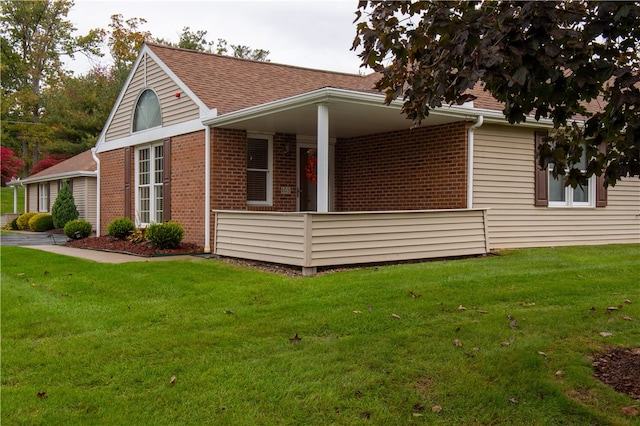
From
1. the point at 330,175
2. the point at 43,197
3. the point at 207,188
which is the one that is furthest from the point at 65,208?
the point at 330,175

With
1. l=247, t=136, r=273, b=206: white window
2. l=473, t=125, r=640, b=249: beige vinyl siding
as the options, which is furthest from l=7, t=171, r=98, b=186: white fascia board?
l=473, t=125, r=640, b=249: beige vinyl siding

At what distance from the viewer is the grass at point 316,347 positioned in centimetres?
355

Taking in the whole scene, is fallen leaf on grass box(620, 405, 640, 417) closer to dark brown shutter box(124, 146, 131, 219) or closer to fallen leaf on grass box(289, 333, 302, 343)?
fallen leaf on grass box(289, 333, 302, 343)

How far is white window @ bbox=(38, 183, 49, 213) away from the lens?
25.0 m

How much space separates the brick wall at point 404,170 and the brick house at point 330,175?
3cm

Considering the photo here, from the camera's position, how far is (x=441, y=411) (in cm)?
354

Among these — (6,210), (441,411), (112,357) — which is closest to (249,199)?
(112,357)

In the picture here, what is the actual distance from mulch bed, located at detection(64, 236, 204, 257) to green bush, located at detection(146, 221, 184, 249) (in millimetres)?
134

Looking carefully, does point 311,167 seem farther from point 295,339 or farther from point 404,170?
point 295,339

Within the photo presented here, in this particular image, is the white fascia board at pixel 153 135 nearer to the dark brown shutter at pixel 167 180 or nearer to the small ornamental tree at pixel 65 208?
the dark brown shutter at pixel 167 180

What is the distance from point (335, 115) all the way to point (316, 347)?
607 cm

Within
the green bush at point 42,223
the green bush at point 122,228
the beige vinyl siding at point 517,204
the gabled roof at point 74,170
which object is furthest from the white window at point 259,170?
the green bush at point 42,223

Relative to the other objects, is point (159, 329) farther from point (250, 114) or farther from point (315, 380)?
point (250, 114)

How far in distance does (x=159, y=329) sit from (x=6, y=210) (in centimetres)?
3607
